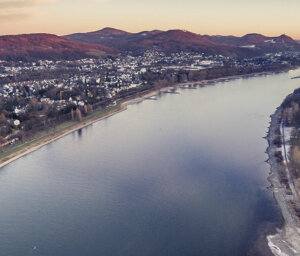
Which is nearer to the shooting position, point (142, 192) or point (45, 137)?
point (142, 192)

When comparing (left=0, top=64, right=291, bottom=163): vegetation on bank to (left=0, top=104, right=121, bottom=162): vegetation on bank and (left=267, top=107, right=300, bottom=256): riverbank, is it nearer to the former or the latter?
(left=0, top=104, right=121, bottom=162): vegetation on bank

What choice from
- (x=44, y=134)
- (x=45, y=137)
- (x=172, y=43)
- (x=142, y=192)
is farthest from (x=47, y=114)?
(x=172, y=43)

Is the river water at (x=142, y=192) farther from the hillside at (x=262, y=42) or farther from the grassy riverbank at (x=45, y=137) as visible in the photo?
the hillside at (x=262, y=42)

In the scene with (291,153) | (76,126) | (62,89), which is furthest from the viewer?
(62,89)

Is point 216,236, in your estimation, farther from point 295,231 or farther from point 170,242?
point 295,231

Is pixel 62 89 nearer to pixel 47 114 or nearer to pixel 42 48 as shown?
pixel 47 114

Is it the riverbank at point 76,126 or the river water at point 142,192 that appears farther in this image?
the riverbank at point 76,126

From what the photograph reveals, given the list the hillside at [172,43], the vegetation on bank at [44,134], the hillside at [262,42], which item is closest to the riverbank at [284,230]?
the vegetation on bank at [44,134]

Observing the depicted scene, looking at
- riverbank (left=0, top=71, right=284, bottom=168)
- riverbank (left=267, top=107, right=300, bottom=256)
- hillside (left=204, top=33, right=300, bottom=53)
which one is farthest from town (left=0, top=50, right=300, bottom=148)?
hillside (left=204, top=33, right=300, bottom=53)
